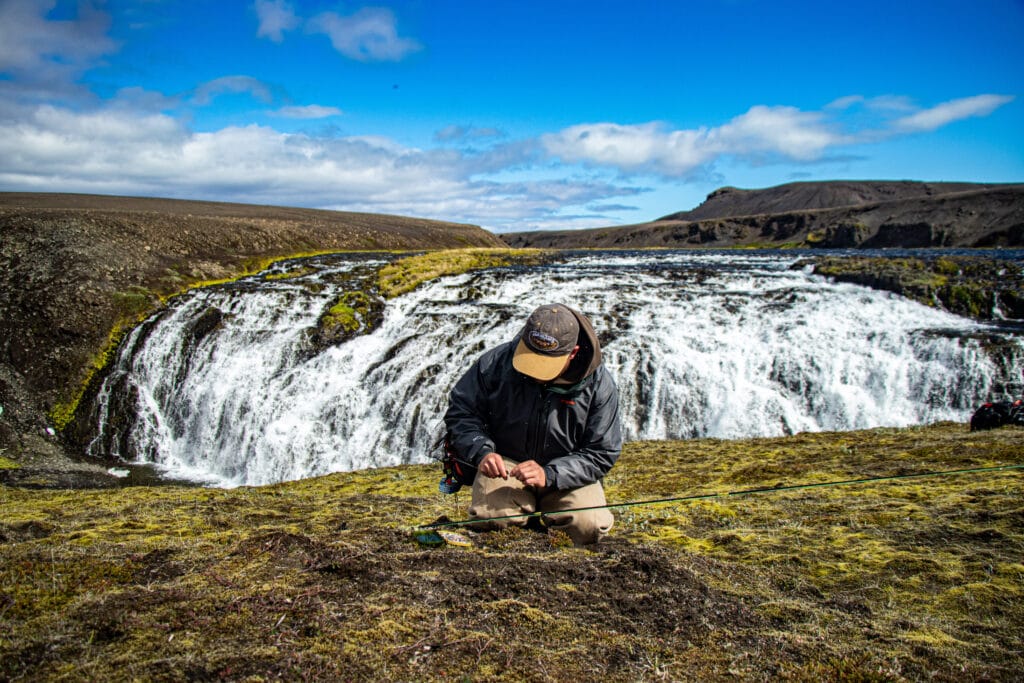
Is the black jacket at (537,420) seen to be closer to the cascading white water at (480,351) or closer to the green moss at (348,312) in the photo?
the cascading white water at (480,351)

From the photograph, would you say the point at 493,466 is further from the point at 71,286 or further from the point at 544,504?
the point at 71,286

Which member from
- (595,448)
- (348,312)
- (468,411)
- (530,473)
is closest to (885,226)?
(348,312)

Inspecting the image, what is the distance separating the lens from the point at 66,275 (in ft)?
75.3

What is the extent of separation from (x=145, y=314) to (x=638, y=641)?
24.4 m

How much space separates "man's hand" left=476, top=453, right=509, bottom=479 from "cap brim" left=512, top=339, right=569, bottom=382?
→ 78 centimetres

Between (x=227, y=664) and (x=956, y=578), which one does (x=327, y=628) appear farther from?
(x=956, y=578)

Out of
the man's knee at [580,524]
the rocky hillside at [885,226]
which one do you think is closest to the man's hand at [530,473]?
the man's knee at [580,524]

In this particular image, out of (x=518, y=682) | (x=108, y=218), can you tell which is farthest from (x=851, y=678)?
(x=108, y=218)

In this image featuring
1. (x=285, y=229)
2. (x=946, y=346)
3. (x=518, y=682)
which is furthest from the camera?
(x=285, y=229)

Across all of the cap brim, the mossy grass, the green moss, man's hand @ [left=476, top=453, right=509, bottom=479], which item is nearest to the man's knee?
man's hand @ [left=476, top=453, right=509, bottom=479]

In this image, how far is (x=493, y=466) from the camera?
4934 mm

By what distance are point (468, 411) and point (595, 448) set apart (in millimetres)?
1191

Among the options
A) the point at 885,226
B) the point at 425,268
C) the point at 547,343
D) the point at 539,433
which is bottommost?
the point at 539,433

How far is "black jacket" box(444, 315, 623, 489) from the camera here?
5098 mm
